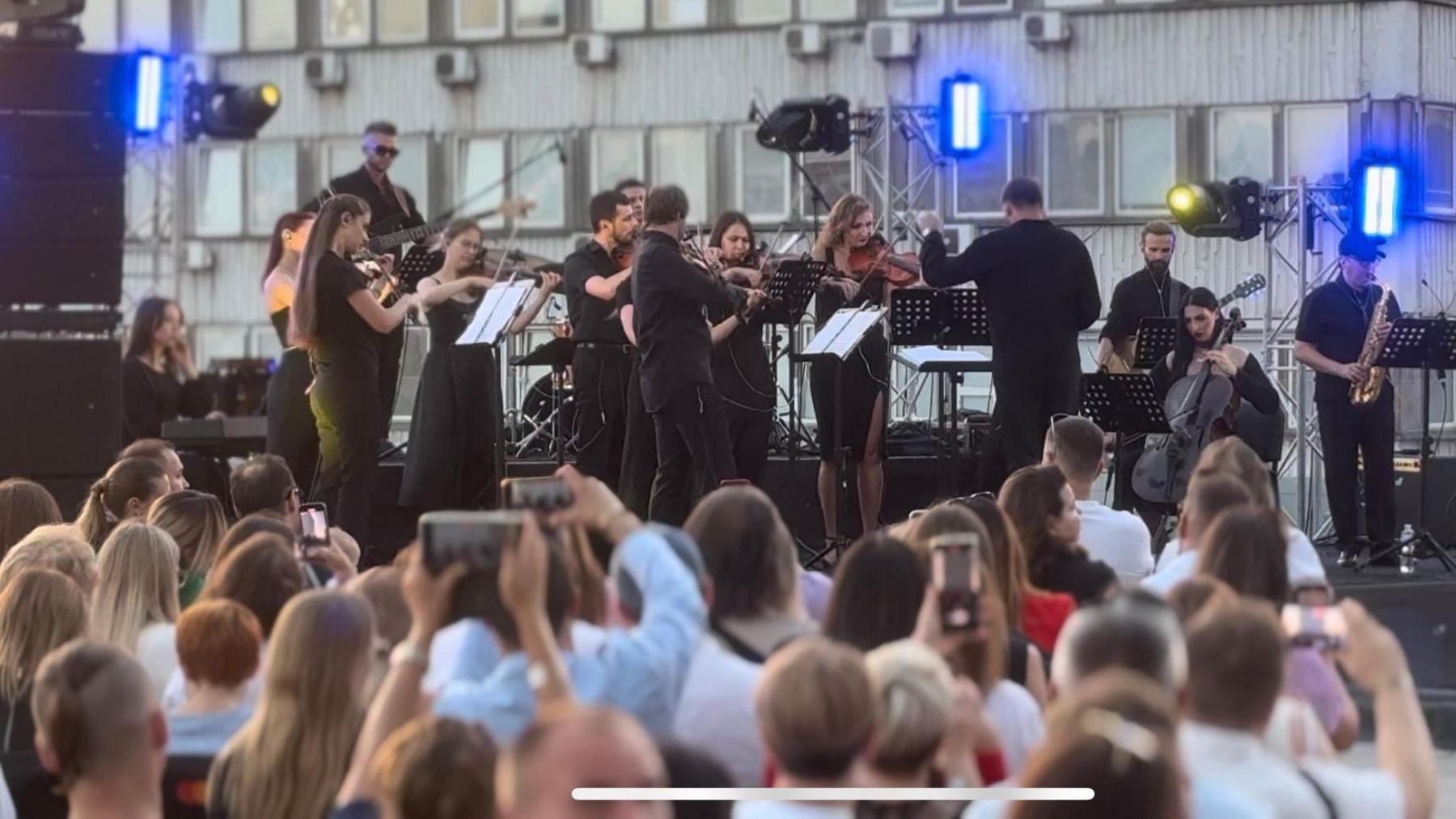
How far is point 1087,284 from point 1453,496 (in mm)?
3443

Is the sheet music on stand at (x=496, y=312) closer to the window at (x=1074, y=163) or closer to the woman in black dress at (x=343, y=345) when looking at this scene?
the woman in black dress at (x=343, y=345)

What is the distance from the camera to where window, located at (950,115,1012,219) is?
2497cm

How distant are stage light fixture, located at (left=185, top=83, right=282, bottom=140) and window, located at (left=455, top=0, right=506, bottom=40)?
22.0 feet

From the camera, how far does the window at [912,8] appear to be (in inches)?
992

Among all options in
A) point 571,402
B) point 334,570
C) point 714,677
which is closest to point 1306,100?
point 571,402

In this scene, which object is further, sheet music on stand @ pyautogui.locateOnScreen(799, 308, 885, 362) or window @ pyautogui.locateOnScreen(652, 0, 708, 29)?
window @ pyautogui.locateOnScreen(652, 0, 708, 29)

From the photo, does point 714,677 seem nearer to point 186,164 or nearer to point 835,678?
point 835,678

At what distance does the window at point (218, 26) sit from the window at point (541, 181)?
3.67 metres

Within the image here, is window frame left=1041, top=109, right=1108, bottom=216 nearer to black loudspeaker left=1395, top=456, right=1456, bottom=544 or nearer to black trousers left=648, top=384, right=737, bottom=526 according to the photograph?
black loudspeaker left=1395, top=456, right=1456, bottom=544

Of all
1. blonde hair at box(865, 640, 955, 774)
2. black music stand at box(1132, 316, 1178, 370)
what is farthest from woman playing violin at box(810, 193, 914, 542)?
blonde hair at box(865, 640, 955, 774)

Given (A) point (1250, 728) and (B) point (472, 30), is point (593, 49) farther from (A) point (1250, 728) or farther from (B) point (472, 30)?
(A) point (1250, 728)

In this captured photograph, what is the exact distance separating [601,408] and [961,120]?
5.22 m

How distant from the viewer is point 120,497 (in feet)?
27.1

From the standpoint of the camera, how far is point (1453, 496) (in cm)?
1334
